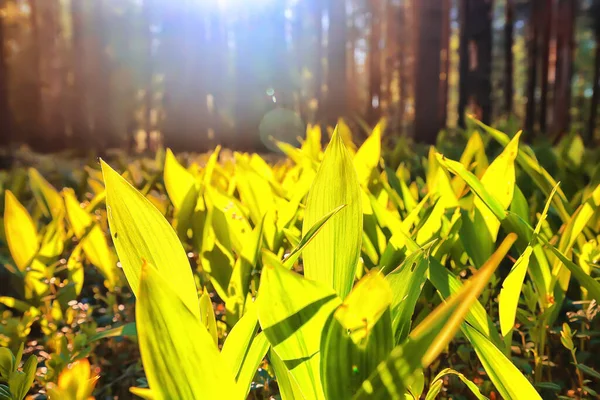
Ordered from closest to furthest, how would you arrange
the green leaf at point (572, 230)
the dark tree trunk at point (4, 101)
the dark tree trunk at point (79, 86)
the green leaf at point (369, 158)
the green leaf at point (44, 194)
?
1. the green leaf at point (572, 230)
2. the green leaf at point (369, 158)
3. the green leaf at point (44, 194)
4. the dark tree trunk at point (4, 101)
5. the dark tree trunk at point (79, 86)

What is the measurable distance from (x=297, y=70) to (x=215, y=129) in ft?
36.7

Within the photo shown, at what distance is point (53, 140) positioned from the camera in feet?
41.5

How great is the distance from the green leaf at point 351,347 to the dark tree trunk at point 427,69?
406cm

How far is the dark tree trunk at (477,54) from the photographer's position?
16.6 feet

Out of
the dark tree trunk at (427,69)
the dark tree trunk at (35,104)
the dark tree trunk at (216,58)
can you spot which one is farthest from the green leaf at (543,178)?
the dark tree trunk at (35,104)

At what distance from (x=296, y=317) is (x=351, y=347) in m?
0.06

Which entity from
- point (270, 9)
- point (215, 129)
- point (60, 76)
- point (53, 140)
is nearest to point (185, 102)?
point (215, 129)

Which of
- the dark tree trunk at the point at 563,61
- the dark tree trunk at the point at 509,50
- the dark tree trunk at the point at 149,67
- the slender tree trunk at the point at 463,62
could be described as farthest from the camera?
the dark tree trunk at the point at 149,67

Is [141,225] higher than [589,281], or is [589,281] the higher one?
[141,225]

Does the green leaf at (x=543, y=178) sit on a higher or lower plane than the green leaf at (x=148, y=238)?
lower

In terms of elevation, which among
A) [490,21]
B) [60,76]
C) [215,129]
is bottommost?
[215,129]

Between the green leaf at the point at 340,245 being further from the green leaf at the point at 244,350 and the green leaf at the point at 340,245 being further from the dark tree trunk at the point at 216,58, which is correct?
the dark tree trunk at the point at 216,58

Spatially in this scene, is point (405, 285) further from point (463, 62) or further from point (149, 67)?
point (149, 67)

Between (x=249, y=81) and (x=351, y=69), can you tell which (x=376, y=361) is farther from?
(x=351, y=69)
